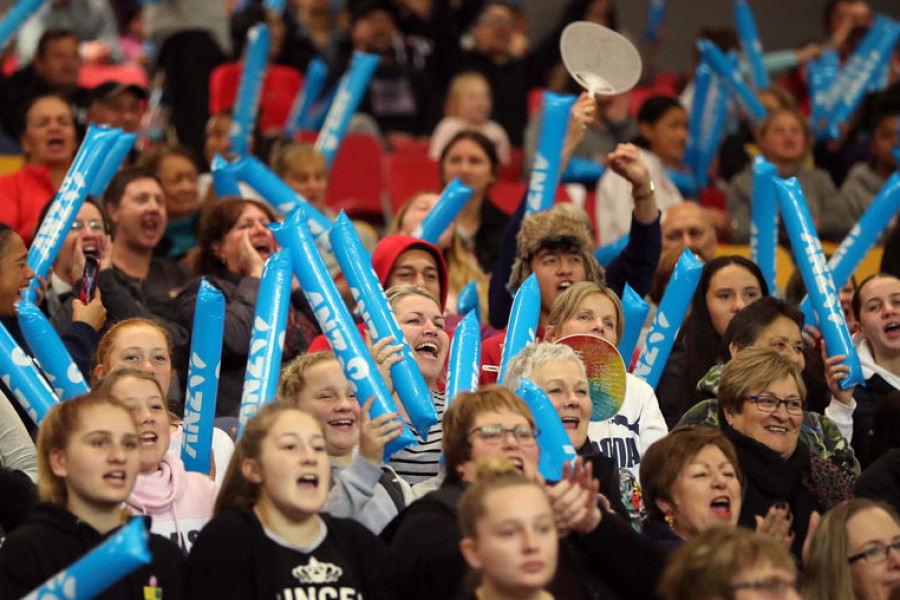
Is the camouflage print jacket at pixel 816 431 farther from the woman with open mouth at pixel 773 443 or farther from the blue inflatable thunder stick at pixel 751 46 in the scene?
the blue inflatable thunder stick at pixel 751 46

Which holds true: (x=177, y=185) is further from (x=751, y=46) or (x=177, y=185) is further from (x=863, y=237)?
(x=751, y=46)

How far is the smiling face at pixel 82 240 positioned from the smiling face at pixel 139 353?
1.22 meters

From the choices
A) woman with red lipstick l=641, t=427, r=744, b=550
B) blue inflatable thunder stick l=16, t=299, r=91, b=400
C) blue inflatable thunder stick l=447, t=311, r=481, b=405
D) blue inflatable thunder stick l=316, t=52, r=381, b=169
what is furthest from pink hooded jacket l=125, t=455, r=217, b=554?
blue inflatable thunder stick l=316, t=52, r=381, b=169

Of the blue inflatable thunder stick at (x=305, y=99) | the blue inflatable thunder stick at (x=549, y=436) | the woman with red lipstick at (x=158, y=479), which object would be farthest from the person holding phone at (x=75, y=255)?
the blue inflatable thunder stick at (x=305, y=99)

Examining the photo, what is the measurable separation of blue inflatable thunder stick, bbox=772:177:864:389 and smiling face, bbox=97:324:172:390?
8.07ft

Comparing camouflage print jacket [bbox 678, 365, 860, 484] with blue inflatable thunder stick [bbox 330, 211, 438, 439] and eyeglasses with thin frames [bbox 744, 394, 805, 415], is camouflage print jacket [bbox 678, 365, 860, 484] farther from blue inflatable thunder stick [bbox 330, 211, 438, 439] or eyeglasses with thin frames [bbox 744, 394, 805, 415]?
blue inflatable thunder stick [bbox 330, 211, 438, 439]

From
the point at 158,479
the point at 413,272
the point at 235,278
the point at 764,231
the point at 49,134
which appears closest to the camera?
the point at 158,479

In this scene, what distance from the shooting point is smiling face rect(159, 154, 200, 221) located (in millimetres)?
7965

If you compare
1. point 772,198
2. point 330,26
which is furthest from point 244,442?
point 330,26

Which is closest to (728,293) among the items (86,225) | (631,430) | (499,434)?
(631,430)

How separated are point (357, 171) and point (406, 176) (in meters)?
0.54

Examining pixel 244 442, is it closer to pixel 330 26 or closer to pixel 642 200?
pixel 642 200

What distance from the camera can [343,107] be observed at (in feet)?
29.0

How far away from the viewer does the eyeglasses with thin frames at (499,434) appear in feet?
14.4
